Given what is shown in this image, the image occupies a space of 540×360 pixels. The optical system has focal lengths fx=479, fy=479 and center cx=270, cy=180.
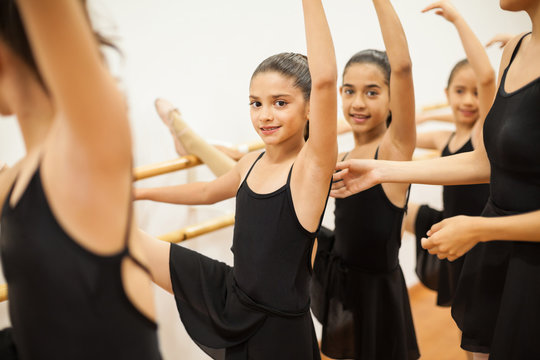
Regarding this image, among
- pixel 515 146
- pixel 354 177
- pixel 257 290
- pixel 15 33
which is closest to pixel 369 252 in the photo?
pixel 354 177

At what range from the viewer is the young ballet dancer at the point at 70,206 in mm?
397

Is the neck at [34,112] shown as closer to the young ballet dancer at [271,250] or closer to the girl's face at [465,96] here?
the young ballet dancer at [271,250]

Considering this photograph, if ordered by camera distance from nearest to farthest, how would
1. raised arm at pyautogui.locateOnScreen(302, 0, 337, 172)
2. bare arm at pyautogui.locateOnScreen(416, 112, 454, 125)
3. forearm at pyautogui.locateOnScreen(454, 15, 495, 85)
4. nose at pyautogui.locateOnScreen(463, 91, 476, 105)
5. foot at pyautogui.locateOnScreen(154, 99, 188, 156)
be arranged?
raised arm at pyautogui.locateOnScreen(302, 0, 337, 172), forearm at pyautogui.locateOnScreen(454, 15, 495, 85), foot at pyautogui.locateOnScreen(154, 99, 188, 156), nose at pyautogui.locateOnScreen(463, 91, 476, 105), bare arm at pyautogui.locateOnScreen(416, 112, 454, 125)

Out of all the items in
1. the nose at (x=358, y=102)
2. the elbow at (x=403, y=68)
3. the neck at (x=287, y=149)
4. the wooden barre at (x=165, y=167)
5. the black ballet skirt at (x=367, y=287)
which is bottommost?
the black ballet skirt at (x=367, y=287)

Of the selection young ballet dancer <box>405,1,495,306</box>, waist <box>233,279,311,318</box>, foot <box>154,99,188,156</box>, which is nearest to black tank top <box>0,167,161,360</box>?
waist <box>233,279,311,318</box>

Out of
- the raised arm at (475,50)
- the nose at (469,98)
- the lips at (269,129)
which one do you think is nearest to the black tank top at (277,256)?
the lips at (269,129)

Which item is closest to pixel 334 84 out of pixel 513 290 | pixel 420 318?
pixel 513 290

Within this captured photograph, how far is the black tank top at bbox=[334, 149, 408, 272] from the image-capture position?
3.98 feet

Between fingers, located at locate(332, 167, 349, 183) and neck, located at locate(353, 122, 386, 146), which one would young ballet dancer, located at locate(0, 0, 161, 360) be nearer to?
fingers, located at locate(332, 167, 349, 183)

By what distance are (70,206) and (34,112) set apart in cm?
12

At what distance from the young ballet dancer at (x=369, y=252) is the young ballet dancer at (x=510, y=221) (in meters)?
0.27

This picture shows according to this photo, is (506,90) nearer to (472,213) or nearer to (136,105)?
(472,213)

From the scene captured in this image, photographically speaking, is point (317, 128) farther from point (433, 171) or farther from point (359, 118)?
point (359, 118)

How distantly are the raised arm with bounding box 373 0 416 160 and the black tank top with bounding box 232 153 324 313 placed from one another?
0.33 m
